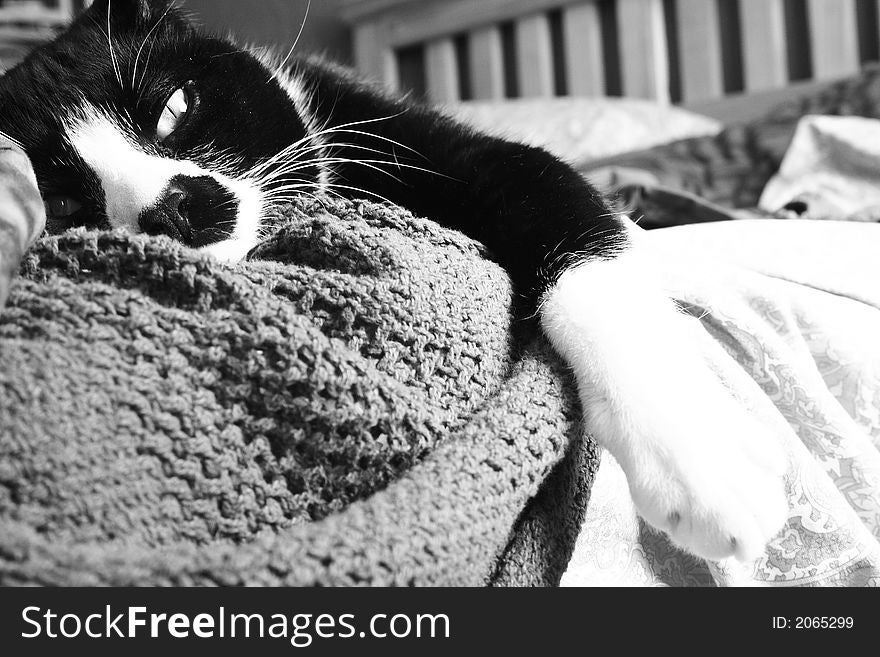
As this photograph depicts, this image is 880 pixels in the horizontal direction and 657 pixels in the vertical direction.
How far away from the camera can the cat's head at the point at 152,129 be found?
2.11ft

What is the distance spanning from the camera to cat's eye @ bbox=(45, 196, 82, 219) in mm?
651

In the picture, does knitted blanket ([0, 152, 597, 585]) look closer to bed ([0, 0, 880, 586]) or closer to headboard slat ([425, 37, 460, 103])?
bed ([0, 0, 880, 586])

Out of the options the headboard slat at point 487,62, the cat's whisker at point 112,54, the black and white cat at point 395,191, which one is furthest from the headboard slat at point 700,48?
the cat's whisker at point 112,54

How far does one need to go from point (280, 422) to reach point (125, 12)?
59 centimetres

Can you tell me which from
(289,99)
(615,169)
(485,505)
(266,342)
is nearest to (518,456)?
(485,505)

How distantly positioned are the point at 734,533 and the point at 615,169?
1.07 meters

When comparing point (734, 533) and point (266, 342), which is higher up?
point (266, 342)

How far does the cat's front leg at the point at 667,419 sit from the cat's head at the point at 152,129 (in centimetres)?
30

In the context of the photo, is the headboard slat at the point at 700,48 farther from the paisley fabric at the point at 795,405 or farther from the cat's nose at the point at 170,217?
the cat's nose at the point at 170,217

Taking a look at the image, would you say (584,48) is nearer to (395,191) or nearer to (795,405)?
(395,191)

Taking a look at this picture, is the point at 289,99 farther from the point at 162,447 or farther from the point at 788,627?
the point at 788,627

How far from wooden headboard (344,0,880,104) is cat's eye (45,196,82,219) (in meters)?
1.30

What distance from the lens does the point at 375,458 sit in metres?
0.44

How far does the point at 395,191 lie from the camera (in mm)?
758
